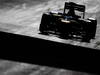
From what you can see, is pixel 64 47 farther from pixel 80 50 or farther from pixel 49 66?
pixel 49 66

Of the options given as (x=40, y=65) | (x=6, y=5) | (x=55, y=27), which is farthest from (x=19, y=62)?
(x=6, y=5)

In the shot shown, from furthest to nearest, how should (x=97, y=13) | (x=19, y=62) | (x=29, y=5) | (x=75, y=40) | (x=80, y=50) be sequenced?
1. (x=29, y=5)
2. (x=97, y=13)
3. (x=75, y=40)
4. (x=80, y=50)
5. (x=19, y=62)

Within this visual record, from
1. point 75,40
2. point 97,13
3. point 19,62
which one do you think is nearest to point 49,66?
point 19,62

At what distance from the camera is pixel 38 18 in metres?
22.3

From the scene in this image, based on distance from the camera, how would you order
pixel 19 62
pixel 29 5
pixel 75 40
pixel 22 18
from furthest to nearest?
pixel 29 5, pixel 22 18, pixel 75 40, pixel 19 62

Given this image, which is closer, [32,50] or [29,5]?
[32,50]

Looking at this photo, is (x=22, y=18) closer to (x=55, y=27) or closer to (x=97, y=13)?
(x=55, y=27)

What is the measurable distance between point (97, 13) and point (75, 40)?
36.8ft

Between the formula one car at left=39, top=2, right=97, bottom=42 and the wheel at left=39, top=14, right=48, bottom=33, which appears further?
the wheel at left=39, top=14, right=48, bottom=33

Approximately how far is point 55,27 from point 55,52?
419 cm

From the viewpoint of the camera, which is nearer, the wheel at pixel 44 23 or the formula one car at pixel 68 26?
the formula one car at pixel 68 26

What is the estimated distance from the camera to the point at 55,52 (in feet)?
39.2

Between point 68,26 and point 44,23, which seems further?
point 44,23

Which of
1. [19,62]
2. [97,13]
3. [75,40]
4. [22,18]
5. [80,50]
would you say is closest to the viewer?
[19,62]
